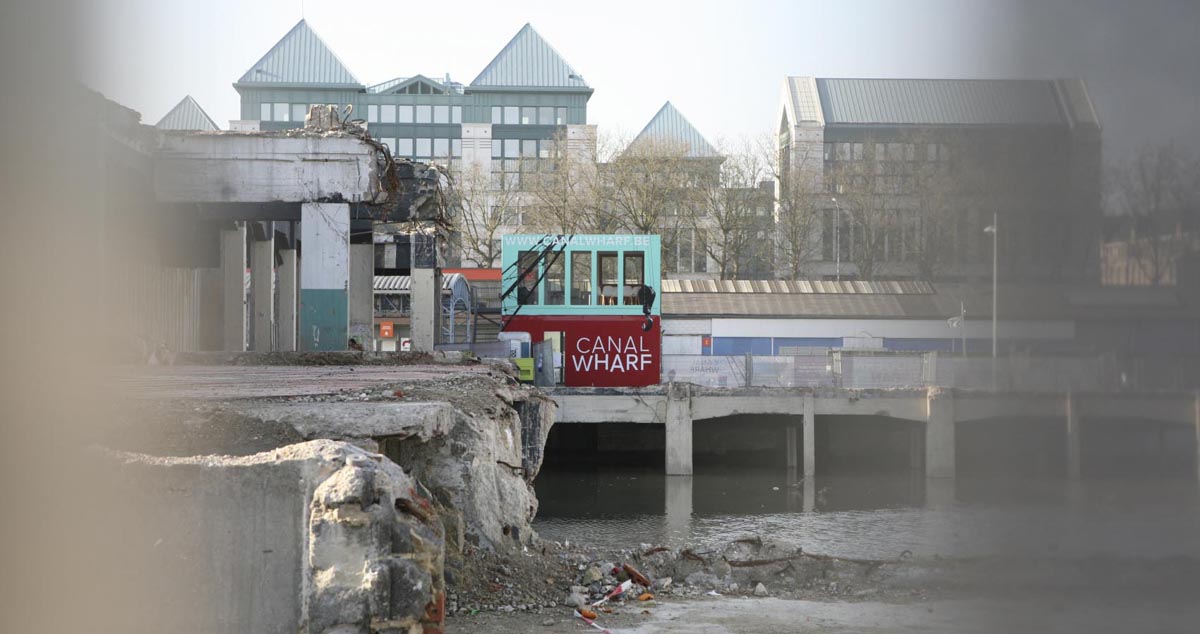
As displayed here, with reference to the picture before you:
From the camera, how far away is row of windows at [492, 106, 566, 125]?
61531 mm

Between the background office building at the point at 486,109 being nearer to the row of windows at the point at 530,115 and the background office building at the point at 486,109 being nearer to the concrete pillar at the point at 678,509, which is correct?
the row of windows at the point at 530,115

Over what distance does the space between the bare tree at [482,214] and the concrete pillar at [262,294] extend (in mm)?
24335

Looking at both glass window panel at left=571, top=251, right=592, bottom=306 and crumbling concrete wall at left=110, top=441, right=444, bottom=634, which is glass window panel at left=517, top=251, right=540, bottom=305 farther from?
crumbling concrete wall at left=110, top=441, right=444, bottom=634

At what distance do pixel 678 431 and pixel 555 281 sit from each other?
6250 millimetres

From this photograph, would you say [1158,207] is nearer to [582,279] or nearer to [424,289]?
[424,289]

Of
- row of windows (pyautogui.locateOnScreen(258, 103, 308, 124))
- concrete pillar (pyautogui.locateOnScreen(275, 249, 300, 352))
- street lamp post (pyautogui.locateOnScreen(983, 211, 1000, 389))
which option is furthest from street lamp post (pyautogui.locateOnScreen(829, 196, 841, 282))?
row of windows (pyautogui.locateOnScreen(258, 103, 308, 124))

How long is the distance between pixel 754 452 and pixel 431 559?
104 ft

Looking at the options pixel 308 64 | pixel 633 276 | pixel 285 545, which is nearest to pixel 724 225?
pixel 633 276

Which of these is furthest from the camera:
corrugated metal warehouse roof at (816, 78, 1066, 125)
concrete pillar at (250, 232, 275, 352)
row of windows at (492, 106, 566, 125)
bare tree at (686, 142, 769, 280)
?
row of windows at (492, 106, 566, 125)

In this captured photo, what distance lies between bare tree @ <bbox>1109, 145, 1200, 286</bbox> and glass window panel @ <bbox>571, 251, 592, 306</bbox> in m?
32.4

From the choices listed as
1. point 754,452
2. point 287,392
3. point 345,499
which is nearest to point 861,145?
point 345,499

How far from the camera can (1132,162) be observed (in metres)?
1.03

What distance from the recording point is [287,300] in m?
27.4

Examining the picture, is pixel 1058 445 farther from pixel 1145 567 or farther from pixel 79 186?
pixel 79 186
